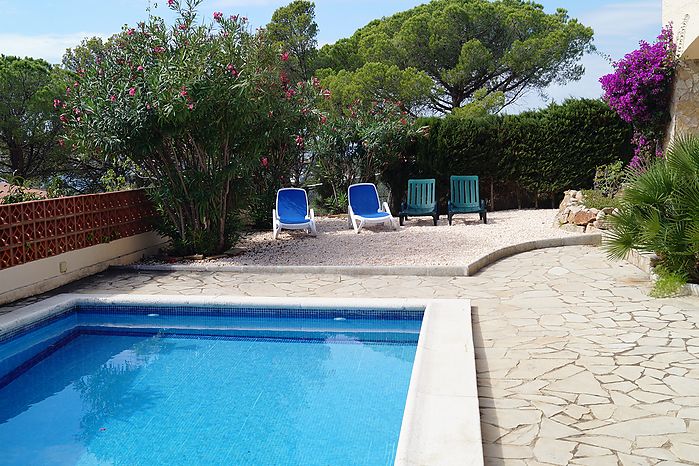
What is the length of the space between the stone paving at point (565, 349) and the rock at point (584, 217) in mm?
2056

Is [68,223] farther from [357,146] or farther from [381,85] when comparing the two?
[381,85]

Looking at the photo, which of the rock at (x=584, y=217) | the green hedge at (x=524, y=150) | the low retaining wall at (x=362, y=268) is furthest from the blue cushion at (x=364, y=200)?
the rock at (x=584, y=217)

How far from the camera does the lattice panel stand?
298 inches

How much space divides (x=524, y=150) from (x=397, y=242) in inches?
233

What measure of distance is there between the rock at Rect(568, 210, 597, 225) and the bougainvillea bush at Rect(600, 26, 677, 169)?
275 cm

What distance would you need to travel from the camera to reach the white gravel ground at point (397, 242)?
9.34m

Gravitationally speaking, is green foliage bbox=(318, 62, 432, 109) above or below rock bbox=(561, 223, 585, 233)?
above

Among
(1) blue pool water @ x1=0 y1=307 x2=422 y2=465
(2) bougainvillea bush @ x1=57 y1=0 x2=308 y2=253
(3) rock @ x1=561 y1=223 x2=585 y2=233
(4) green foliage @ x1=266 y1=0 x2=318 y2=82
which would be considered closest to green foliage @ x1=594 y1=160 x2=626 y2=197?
(3) rock @ x1=561 y1=223 x2=585 y2=233

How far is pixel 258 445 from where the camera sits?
14.0 feet

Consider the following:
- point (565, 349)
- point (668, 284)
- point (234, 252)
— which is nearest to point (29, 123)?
point (234, 252)

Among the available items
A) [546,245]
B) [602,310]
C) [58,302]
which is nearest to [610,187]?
[546,245]

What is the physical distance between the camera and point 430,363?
4750 millimetres

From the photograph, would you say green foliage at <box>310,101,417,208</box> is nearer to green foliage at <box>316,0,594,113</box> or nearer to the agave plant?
the agave plant

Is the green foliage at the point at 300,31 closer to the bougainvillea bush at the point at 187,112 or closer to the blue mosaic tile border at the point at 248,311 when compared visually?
the bougainvillea bush at the point at 187,112
